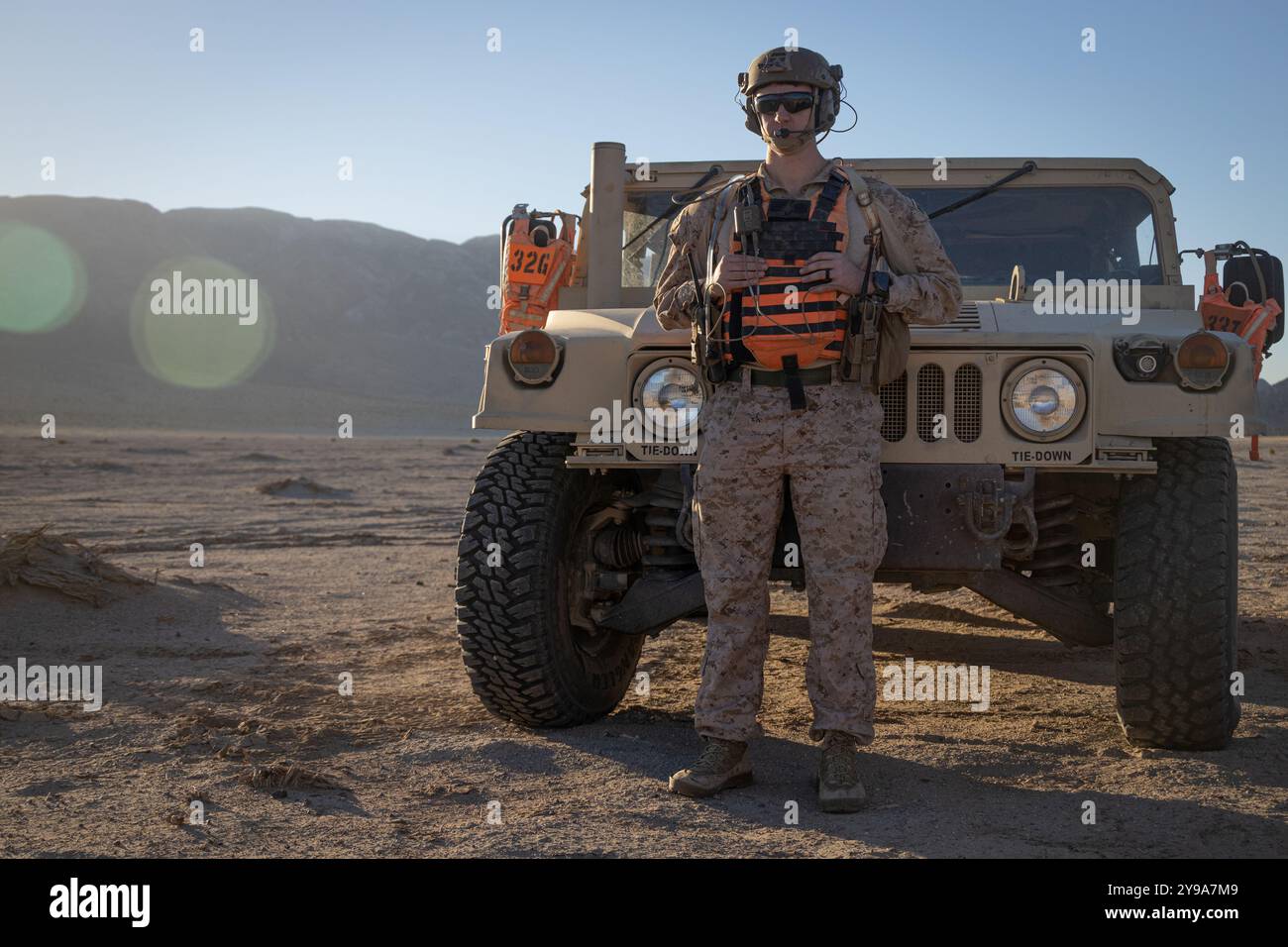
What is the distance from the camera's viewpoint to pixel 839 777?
3480 mm

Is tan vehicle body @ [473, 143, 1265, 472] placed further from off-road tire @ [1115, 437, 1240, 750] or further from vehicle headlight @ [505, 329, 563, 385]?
off-road tire @ [1115, 437, 1240, 750]

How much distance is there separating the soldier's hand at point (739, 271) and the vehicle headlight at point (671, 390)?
1.43ft

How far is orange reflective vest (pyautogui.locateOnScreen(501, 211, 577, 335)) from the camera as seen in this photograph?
531cm

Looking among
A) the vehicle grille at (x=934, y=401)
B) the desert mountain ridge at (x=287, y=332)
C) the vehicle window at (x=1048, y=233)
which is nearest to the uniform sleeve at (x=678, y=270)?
the vehicle grille at (x=934, y=401)

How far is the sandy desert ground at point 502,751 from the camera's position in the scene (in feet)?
10.5

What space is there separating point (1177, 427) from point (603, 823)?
1.90 meters

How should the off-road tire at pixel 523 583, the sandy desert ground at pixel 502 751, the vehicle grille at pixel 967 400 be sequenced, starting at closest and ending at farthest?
1. the sandy desert ground at pixel 502 751
2. the vehicle grille at pixel 967 400
3. the off-road tire at pixel 523 583

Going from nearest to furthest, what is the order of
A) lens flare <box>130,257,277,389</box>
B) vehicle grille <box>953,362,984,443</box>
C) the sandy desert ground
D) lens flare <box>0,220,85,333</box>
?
1. the sandy desert ground
2. vehicle grille <box>953,362,984,443</box>
3. lens flare <box>130,257,277,389</box>
4. lens flare <box>0,220,85,333</box>

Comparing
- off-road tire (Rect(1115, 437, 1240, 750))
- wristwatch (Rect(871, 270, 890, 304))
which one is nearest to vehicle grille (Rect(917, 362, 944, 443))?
wristwatch (Rect(871, 270, 890, 304))

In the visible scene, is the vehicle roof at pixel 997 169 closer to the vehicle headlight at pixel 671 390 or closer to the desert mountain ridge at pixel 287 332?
the vehicle headlight at pixel 671 390

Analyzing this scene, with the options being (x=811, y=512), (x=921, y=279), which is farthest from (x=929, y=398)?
(x=811, y=512)

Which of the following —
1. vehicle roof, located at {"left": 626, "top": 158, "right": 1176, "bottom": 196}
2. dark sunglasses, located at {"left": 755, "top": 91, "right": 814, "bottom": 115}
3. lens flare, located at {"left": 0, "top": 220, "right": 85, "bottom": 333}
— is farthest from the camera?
lens flare, located at {"left": 0, "top": 220, "right": 85, "bottom": 333}

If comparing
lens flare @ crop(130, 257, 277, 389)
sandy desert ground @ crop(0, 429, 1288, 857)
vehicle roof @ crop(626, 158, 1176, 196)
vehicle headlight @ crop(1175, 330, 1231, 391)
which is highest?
lens flare @ crop(130, 257, 277, 389)

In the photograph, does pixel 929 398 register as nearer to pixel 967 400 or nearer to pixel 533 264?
pixel 967 400
